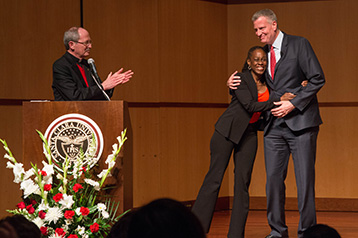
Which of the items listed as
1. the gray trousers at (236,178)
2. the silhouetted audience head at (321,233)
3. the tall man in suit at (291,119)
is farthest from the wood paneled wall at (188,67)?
the silhouetted audience head at (321,233)

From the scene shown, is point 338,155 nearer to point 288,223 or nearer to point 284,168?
point 288,223

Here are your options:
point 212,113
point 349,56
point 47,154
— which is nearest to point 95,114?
point 47,154

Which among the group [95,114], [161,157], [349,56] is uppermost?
[349,56]

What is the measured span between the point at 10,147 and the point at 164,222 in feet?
13.7

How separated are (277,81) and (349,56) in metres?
2.30

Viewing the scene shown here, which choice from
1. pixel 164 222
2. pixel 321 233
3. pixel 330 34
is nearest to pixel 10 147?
pixel 330 34

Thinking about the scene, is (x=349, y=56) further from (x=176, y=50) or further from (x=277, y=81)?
(x=277, y=81)

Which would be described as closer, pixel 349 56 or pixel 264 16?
pixel 264 16

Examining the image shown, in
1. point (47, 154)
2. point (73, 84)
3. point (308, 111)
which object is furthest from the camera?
point (308, 111)

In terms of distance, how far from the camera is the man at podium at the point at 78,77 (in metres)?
3.36

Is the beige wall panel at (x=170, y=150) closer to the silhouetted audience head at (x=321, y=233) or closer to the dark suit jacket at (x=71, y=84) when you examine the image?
the dark suit jacket at (x=71, y=84)

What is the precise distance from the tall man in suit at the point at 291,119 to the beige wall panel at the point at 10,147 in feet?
7.37

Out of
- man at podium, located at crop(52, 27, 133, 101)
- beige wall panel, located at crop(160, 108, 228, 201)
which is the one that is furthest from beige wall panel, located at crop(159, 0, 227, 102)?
man at podium, located at crop(52, 27, 133, 101)

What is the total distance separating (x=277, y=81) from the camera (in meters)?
3.88
